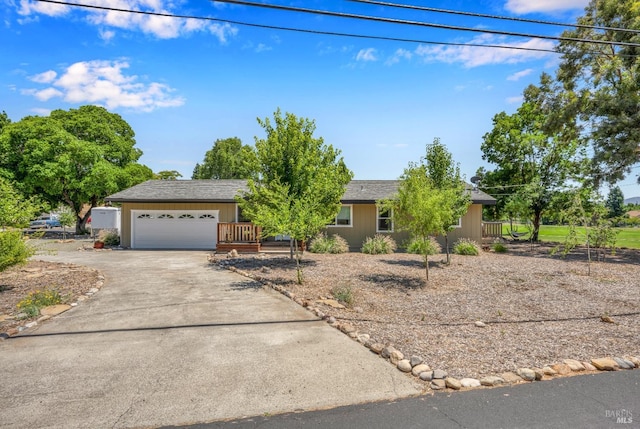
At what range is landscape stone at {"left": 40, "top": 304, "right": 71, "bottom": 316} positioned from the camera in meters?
7.23

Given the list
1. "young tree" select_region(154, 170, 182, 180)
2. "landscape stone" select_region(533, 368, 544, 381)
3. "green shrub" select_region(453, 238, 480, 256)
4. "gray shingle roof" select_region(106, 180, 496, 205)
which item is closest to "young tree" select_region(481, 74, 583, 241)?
"gray shingle roof" select_region(106, 180, 496, 205)

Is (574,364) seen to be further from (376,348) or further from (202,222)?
(202,222)

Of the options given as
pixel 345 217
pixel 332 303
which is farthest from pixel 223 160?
pixel 332 303

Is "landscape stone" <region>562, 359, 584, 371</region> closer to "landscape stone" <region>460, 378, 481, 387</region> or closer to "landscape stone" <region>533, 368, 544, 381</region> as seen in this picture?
"landscape stone" <region>533, 368, 544, 381</region>

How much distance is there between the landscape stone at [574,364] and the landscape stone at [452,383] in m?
1.79

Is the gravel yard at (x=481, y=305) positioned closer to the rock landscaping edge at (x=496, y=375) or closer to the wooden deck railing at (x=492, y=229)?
the rock landscaping edge at (x=496, y=375)

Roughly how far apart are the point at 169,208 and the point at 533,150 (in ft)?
85.2

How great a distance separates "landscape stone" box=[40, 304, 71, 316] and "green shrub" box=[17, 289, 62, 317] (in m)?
0.10

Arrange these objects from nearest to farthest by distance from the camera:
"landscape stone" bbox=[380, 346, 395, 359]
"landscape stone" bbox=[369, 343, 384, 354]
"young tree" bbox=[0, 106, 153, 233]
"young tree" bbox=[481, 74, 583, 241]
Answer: "landscape stone" bbox=[380, 346, 395, 359], "landscape stone" bbox=[369, 343, 384, 354], "young tree" bbox=[481, 74, 583, 241], "young tree" bbox=[0, 106, 153, 233]

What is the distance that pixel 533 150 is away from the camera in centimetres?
2700

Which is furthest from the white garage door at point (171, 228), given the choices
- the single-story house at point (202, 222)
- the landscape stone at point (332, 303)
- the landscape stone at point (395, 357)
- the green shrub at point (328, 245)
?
the landscape stone at point (395, 357)

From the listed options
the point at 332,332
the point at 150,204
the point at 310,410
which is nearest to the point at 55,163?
the point at 150,204

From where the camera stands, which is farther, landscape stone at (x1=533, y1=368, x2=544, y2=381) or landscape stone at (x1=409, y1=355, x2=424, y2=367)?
landscape stone at (x1=409, y1=355, x2=424, y2=367)

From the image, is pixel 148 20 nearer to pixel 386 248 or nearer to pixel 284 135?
pixel 284 135
